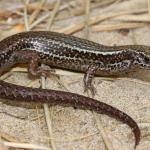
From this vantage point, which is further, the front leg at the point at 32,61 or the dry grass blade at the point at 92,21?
the dry grass blade at the point at 92,21

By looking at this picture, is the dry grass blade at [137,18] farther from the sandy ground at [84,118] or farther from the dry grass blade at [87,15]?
the sandy ground at [84,118]

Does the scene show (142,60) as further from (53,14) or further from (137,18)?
(53,14)

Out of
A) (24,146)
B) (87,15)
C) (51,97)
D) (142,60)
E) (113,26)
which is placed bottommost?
(24,146)

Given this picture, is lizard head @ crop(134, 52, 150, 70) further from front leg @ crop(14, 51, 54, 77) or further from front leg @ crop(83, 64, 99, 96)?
A: front leg @ crop(14, 51, 54, 77)

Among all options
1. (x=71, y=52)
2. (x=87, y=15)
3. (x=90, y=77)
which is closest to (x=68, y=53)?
(x=71, y=52)

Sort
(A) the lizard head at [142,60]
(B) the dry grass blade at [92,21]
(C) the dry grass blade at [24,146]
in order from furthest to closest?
(B) the dry grass blade at [92,21]
(A) the lizard head at [142,60]
(C) the dry grass blade at [24,146]

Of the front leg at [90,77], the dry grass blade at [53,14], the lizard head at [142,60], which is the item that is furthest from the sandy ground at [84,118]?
the dry grass blade at [53,14]
